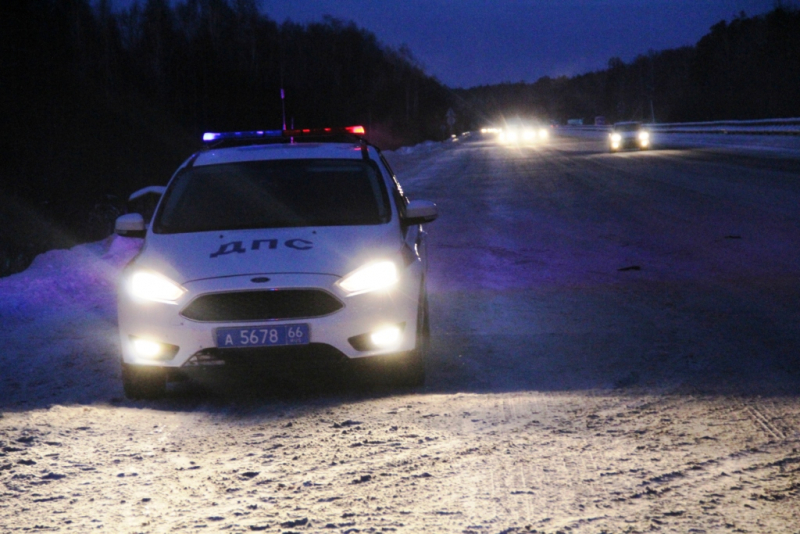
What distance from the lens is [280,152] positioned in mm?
7191

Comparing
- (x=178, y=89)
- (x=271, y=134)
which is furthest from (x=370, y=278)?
(x=178, y=89)

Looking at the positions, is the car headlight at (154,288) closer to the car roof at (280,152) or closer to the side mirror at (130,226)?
the side mirror at (130,226)

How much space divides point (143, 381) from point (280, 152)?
7.66ft

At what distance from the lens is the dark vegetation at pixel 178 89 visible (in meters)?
23.5

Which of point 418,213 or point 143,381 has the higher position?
point 418,213

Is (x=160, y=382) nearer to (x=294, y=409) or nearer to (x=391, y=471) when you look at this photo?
(x=294, y=409)

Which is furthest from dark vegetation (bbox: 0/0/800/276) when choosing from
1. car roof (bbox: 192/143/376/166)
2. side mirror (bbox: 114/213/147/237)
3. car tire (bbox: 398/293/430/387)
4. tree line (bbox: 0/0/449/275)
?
car tire (bbox: 398/293/430/387)

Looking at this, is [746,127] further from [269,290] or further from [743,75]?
[743,75]

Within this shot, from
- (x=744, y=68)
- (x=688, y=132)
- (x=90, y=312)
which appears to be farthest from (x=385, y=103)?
(x=90, y=312)

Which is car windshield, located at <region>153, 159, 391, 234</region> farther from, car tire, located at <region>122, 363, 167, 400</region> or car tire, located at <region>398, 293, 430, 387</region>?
car tire, located at <region>122, 363, 167, 400</region>

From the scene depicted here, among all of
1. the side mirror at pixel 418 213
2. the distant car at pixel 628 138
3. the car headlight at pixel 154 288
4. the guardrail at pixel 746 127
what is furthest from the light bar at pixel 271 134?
the distant car at pixel 628 138

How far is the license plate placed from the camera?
5.33 metres

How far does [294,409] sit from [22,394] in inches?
81.2

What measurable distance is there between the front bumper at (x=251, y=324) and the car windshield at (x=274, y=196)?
3.02 ft
